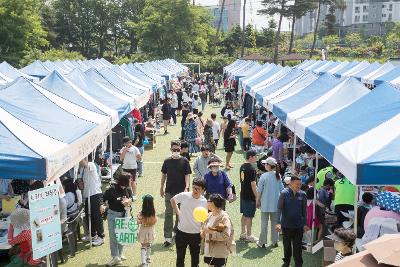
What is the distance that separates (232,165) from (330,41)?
7476 cm

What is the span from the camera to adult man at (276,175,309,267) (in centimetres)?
666

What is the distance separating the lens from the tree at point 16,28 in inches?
1678

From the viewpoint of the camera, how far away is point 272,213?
310 inches

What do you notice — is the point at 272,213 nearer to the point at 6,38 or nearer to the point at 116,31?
the point at 6,38

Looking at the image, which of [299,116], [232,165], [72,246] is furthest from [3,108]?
[232,165]

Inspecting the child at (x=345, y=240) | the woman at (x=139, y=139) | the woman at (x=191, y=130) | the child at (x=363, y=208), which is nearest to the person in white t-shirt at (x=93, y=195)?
the child at (x=363, y=208)

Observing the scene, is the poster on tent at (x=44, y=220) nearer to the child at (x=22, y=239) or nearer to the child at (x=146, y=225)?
the child at (x=22, y=239)

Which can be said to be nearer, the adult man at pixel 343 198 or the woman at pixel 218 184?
the adult man at pixel 343 198

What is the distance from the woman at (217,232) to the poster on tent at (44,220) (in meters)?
1.70

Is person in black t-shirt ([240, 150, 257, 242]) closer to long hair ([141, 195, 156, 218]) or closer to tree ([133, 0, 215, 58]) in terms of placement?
long hair ([141, 195, 156, 218])

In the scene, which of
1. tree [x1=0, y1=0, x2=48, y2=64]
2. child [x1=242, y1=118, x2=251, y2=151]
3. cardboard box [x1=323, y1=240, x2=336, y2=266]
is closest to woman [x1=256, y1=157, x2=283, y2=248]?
cardboard box [x1=323, y1=240, x2=336, y2=266]

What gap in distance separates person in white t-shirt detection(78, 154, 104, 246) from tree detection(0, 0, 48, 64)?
38.2 m

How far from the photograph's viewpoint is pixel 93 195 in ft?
26.8

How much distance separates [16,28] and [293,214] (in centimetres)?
4145
